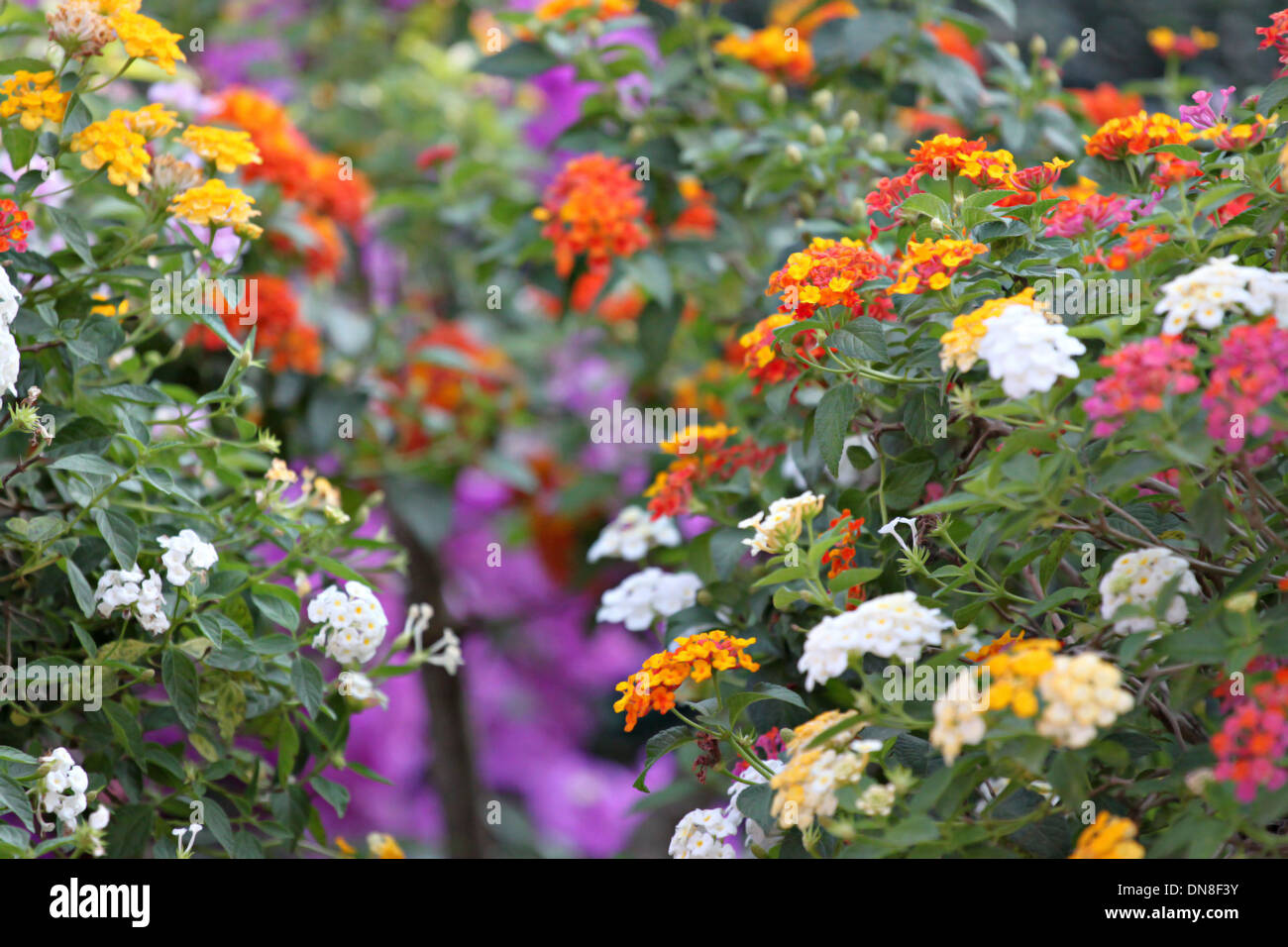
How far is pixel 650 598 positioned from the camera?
1281mm

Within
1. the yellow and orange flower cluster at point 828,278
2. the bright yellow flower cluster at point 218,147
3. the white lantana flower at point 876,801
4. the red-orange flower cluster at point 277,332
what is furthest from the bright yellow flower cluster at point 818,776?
the red-orange flower cluster at point 277,332

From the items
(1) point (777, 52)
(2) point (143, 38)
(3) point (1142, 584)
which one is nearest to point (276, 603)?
A: (2) point (143, 38)

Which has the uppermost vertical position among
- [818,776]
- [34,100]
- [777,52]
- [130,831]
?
[777,52]

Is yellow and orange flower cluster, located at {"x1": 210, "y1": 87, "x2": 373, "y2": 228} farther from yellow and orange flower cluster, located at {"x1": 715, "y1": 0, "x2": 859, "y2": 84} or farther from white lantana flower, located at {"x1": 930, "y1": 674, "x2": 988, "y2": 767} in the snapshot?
white lantana flower, located at {"x1": 930, "y1": 674, "x2": 988, "y2": 767}

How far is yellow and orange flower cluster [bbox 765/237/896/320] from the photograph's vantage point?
39.1 inches

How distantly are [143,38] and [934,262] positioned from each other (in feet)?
2.57

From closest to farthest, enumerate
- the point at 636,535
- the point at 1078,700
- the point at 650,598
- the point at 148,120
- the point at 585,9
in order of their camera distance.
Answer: the point at 1078,700 → the point at 148,120 → the point at 650,598 → the point at 636,535 → the point at 585,9

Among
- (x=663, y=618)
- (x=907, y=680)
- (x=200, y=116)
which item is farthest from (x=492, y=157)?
(x=907, y=680)

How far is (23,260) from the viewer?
113cm

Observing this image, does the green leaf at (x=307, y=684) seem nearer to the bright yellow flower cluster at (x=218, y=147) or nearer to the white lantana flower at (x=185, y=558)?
the white lantana flower at (x=185, y=558)

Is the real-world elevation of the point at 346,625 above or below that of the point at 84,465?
below

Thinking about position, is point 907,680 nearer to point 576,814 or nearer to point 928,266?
point 928,266

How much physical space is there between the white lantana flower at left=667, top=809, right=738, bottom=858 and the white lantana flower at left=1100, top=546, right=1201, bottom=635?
37cm

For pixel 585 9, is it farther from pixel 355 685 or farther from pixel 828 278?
pixel 355 685
